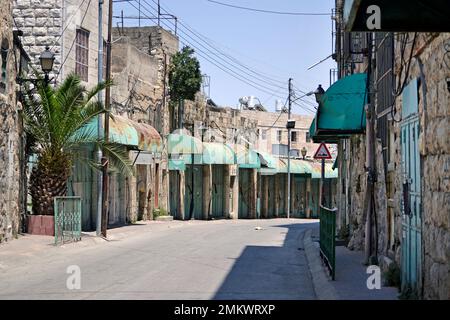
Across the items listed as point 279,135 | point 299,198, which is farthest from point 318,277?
point 279,135

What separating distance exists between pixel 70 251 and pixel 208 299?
335 inches

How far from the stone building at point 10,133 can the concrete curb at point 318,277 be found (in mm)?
7532

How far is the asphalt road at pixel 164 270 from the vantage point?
11.7m

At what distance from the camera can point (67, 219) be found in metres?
20.1

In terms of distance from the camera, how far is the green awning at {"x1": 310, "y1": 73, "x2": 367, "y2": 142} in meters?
17.6

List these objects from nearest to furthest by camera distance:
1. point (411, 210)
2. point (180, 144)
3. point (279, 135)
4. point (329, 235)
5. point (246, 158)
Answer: point (411, 210) → point (329, 235) → point (180, 144) → point (246, 158) → point (279, 135)

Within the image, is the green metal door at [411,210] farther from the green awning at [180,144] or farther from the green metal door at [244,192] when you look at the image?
the green metal door at [244,192]

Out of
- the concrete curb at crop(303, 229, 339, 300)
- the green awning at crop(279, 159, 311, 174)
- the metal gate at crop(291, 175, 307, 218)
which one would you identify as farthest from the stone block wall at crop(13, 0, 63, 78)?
the metal gate at crop(291, 175, 307, 218)

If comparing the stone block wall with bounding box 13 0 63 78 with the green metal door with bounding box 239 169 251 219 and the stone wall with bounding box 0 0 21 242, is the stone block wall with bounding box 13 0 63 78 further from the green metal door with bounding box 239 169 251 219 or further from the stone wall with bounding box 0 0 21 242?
the green metal door with bounding box 239 169 251 219

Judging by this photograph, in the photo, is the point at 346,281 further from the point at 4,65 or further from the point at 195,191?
the point at 195,191

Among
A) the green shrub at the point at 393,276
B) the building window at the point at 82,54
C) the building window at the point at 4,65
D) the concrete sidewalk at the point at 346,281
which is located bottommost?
the concrete sidewalk at the point at 346,281

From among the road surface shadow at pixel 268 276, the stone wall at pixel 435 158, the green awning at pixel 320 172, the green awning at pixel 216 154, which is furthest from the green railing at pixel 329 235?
the green awning at pixel 320 172

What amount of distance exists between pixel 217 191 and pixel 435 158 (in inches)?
1322
